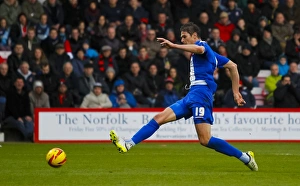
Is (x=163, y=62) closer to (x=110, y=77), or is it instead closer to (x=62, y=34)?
(x=110, y=77)

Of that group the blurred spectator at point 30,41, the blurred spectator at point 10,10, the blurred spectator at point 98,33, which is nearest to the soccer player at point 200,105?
the blurred spectator at point 30,41

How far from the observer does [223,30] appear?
24.5 metres

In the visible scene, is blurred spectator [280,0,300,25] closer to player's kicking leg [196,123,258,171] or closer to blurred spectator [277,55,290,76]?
blurred spectator [277,55,290,76]

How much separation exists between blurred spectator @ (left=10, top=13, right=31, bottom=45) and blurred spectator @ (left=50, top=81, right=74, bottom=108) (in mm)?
2129

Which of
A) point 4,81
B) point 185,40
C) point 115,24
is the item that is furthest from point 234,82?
point 115,24

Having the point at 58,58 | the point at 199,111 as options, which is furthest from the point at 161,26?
the point at 199,111

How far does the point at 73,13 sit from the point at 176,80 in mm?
3728

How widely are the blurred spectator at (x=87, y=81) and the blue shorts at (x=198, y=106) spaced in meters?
9.60

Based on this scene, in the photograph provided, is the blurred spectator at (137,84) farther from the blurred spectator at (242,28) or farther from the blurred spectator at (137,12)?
the blurred spectator at (242,28)

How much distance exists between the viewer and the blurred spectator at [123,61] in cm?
2262

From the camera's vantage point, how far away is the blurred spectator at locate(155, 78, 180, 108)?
21750 mm

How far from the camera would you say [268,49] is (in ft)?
79.7

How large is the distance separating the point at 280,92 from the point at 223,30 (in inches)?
125

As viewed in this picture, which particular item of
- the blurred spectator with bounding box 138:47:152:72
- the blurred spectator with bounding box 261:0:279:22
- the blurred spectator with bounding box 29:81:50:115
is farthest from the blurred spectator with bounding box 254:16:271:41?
the blurred spectator with bounding box 29:81:50:115
